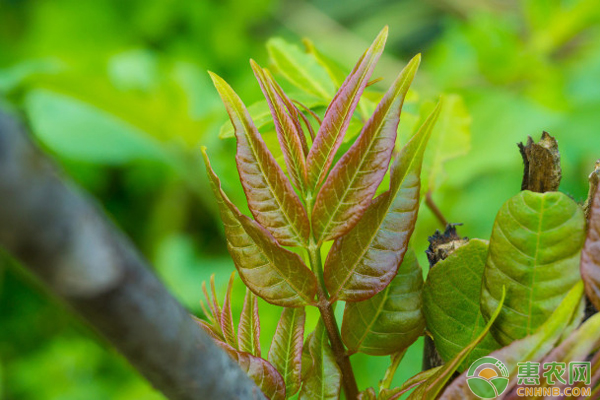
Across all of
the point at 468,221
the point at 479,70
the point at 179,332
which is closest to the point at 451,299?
the point at 179,332

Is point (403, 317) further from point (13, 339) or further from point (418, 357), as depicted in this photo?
point (13, 339)

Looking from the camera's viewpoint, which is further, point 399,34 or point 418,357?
point 399,34

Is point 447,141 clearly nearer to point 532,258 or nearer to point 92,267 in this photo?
point 532,258

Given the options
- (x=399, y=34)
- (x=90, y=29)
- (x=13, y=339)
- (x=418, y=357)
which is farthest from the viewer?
(x=399, y=34)

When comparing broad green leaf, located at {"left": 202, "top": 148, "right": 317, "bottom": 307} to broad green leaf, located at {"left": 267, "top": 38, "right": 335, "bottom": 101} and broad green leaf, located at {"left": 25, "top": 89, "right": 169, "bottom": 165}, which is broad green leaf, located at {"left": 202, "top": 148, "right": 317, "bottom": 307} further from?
broad green leaf, located at {"left": 25, "top": 89, "right": 169, "bottom": 165}

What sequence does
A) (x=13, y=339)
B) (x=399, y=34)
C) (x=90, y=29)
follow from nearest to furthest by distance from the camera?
1. (x=13, y=339)
2. (x=90, y=29)
3. (x=399, y=34)

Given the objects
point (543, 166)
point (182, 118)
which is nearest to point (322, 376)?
point (543, 166)
